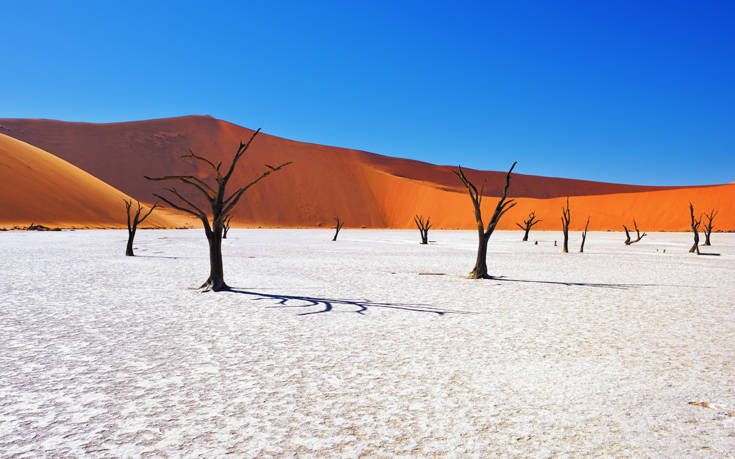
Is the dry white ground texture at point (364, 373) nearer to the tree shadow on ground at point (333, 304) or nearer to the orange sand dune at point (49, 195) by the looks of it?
the tree shadow on ground at point (333, 304)

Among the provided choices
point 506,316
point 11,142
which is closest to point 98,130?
point 11,142

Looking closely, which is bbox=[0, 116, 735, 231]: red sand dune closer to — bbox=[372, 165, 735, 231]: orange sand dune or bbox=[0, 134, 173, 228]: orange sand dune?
bbox=[372, 165, 735, 231]: orange sand dune

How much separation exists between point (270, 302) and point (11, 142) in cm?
6493

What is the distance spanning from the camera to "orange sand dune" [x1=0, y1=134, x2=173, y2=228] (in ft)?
159

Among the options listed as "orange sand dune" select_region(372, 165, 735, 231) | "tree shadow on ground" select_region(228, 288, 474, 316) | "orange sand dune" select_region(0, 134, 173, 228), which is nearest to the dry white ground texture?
"tree shadow on ground" select_region(228, 288, 474, 316)

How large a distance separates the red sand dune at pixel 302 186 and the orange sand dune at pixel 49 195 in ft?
60.3

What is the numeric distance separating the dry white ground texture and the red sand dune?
213 ft

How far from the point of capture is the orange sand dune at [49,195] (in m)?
48.5

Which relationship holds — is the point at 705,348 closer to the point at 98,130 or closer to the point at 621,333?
the point at 621,333

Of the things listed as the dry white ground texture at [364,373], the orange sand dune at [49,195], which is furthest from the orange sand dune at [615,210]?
the dry white ground texture at [364,373]

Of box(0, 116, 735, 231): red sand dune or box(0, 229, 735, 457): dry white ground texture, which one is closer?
box(0, 229, 735, 457): dry white ground texture

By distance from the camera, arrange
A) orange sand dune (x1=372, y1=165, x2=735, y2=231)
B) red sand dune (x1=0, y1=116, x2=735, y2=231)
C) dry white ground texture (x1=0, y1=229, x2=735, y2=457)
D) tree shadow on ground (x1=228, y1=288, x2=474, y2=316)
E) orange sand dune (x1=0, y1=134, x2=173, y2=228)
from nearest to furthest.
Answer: dry white ground texture (x1=0, y1=229, x2=735, y2=457) → tree shadow on ground (x1=228, y1=288, x2=474, y2=316) → orange sand dune (x1=0, y1=134, x2=173, y2=228) → orange sand dune (x1=372, y1=165, x2=735, y2=231) → red sand dune (x1=0, y1=116, x2=735, y2=231)

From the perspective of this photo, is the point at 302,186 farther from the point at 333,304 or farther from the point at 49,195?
the point at 333,304

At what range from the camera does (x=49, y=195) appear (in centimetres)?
5222
